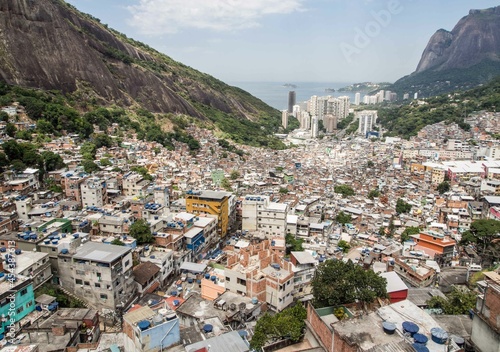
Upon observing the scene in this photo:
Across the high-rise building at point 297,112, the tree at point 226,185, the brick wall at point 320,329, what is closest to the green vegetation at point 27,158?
the tree at point 226,185

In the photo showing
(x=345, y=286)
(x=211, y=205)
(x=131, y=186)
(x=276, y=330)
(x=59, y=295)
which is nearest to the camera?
(x=276, y=330)

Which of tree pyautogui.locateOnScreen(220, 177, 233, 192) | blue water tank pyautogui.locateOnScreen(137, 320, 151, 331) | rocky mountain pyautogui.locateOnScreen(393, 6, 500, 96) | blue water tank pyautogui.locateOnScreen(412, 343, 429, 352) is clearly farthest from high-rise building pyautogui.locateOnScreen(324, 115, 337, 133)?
blue water tank pyautogui.locateOnScreen(412, 343, 429, 352)

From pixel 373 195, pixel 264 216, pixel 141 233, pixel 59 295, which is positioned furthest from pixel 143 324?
pixel 373 195

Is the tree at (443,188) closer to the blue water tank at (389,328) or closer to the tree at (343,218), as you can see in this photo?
the tree at (343,218)

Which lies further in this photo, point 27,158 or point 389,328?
point 27,158

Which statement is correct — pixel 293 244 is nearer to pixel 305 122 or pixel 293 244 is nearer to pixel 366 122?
pixel 366 122

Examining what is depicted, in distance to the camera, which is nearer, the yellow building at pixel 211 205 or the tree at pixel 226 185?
the yellow building at pixel 211 205
